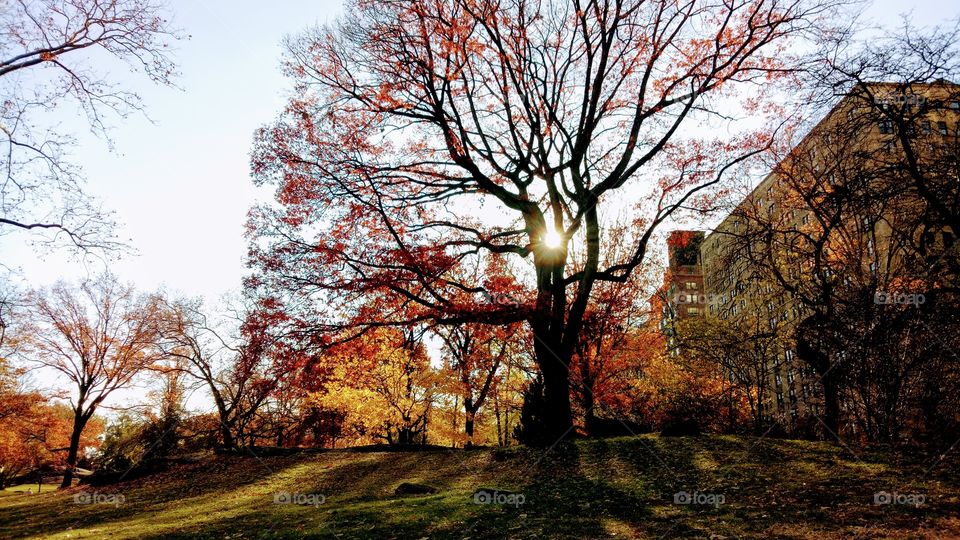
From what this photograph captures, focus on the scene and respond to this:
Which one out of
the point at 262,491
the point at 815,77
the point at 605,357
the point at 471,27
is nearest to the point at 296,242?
the point at 262,491

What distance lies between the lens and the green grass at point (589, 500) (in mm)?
5520

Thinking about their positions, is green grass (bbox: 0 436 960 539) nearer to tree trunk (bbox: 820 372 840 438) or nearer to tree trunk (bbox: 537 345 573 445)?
tree trunk (bbox: 537 345 573 445)

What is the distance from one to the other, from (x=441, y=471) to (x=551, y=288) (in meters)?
5.46

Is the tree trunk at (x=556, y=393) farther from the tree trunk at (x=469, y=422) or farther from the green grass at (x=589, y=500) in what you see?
the tree trunk at (x=469, y=422)

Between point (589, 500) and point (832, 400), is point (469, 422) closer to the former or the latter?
point (832, 400)

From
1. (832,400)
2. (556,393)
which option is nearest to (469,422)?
(556,393)

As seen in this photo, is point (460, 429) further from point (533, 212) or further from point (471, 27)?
point (471, 27)

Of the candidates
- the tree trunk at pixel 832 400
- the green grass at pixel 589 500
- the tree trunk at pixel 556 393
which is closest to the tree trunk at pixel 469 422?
the green grass at pixel 589 500

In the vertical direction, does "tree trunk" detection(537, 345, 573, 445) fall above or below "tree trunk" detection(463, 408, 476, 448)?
above

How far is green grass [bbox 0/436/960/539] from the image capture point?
5.52 metres

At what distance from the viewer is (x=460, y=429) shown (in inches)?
1106

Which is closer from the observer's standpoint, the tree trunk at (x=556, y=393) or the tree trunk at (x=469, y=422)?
the tree trunk at (x=556, y=393)

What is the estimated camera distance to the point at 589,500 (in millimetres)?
7438

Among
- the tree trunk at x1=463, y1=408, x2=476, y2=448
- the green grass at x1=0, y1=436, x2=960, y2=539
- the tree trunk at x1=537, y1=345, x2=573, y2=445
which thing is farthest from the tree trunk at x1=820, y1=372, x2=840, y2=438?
the tree trunk at x1=463, y1=408, x2=476, y2=448
